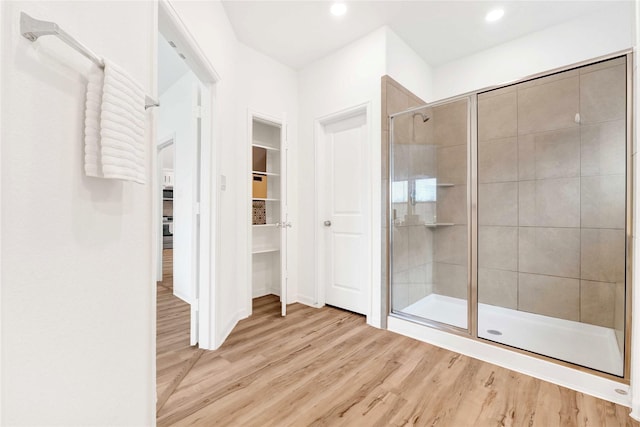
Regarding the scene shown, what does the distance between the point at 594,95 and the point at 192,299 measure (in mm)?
3466

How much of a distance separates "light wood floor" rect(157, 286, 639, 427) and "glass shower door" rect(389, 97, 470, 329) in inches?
21.6

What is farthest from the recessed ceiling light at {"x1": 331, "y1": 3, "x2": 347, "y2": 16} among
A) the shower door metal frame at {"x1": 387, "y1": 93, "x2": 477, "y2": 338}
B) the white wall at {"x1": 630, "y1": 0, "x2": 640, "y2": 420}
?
the white wall at {"x1": 630, "y1": 0, "x2": 640, "y2": 420}

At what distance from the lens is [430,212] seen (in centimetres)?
298

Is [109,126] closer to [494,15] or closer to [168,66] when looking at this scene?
[168,66]

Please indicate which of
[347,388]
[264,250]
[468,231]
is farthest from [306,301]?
[468,231]

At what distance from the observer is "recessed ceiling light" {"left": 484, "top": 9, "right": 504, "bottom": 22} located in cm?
238

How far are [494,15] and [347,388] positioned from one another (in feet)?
10.5

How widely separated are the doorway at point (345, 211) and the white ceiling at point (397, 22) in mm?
753

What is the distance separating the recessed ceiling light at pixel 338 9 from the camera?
2.30 metres

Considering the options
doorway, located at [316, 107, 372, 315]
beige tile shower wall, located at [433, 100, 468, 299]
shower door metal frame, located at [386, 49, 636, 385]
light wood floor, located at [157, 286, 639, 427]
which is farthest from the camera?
doorway, located at [316, 107, 372, 315]

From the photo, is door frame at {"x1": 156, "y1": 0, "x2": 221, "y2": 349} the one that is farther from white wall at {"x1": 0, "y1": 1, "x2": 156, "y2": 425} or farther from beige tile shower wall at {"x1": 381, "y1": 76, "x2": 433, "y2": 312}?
beige tile shower wall at {"x1": 381, "y1": 76, "x2": 433, "y2": 312}

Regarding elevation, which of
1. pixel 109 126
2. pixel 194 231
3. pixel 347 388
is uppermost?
pixel 109 126

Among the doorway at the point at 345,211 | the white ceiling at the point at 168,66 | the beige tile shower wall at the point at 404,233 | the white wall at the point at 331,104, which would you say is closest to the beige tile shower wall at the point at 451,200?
the beige tile shower wall at the point at 404,233

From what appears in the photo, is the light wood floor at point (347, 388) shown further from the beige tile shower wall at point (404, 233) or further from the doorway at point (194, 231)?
the beige tile shower wall at point (404, 233)
